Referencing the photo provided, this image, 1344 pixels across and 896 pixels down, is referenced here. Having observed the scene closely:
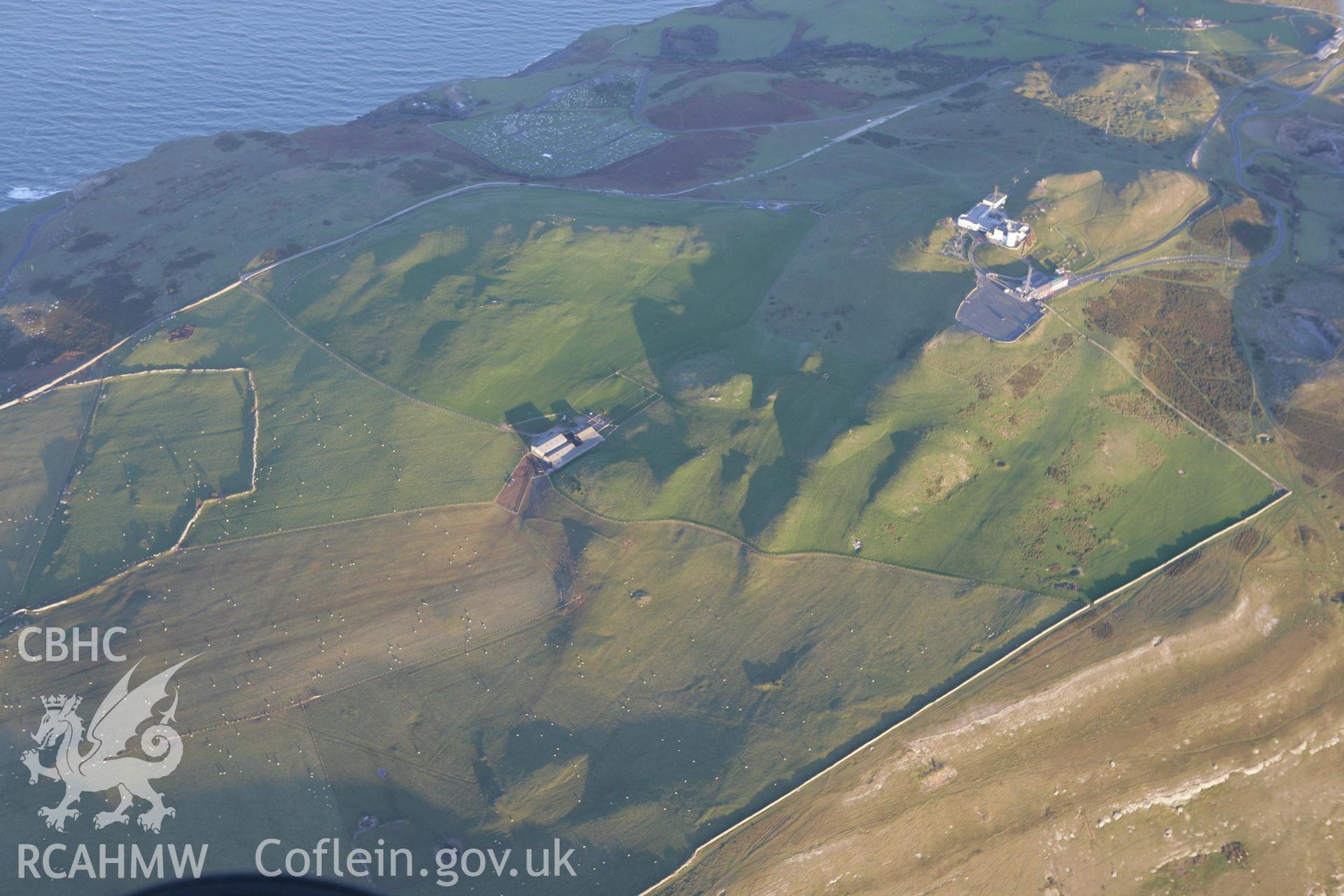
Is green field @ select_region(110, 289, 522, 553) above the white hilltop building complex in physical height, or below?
below

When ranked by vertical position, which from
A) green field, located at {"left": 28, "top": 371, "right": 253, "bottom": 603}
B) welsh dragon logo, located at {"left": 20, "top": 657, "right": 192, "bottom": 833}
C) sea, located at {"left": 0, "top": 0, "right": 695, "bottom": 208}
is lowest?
welsh dragon logo, located at {"left": 20, "top": 657, "right": 192, "bottom": 833}

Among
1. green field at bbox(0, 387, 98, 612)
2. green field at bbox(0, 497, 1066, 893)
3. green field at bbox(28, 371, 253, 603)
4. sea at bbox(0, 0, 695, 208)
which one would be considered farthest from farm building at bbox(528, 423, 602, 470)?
sea at bbox(0, 0, 695, 208)

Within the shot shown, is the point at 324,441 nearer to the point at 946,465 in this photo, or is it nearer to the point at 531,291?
the point at 531,291

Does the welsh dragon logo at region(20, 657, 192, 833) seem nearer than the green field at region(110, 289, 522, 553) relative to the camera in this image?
Yes

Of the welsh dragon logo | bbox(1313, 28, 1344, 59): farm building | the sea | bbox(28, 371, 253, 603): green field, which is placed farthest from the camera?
the sea

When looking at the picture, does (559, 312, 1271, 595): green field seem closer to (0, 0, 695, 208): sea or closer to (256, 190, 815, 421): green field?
(256, 190, 815, 421): green field

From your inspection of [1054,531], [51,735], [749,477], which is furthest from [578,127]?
[51,735]

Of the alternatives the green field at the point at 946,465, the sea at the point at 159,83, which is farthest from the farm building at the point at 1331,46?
the sea at the point at 159,83
